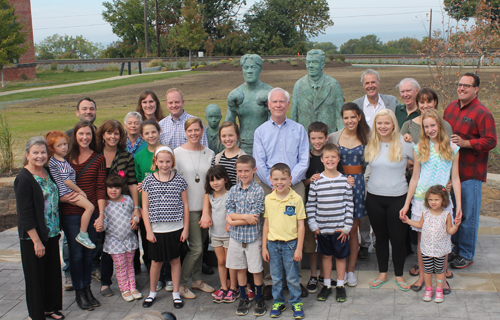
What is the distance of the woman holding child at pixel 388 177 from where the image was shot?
4.26 metres

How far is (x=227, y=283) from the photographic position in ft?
14.5

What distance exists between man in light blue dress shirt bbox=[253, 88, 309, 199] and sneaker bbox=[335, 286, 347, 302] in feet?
3.07

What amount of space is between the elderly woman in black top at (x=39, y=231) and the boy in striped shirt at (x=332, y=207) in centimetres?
231

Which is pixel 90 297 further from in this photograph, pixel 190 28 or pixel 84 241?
pixel 190 28

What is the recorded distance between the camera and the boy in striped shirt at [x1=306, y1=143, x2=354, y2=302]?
4.14m

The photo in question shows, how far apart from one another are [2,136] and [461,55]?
30.0 ft

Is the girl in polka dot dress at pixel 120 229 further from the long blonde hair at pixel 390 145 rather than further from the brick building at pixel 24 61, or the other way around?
the brick building at pixel 24 61

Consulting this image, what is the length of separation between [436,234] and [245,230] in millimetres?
1736

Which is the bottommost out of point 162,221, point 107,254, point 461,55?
point 107,254

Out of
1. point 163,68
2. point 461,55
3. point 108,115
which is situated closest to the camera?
point 461,55

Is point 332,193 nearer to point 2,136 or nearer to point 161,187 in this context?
point 161,187

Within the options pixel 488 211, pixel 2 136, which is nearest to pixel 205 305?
pixel 488 211

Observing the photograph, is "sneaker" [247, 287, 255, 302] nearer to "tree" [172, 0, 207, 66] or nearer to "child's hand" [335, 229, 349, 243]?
"child's hand" [335, 229, 349, 243]

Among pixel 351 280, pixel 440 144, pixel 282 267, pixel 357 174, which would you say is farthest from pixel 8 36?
pixel 440 144
